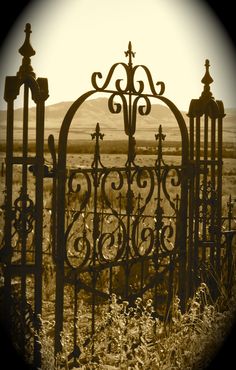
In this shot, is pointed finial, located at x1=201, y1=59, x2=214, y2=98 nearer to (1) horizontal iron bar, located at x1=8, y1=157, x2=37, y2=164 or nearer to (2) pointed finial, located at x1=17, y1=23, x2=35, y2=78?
(2) pointed finial, located at x1=17, y1=23, x2=35, y2=78

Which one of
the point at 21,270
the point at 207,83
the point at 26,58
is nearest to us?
the point at 21,270

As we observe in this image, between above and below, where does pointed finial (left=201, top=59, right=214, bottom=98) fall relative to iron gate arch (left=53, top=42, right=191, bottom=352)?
above

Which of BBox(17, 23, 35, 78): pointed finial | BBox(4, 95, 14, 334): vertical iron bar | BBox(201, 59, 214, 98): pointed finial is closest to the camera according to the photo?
BBox(4, 95, 14, 334): vertical iron bar

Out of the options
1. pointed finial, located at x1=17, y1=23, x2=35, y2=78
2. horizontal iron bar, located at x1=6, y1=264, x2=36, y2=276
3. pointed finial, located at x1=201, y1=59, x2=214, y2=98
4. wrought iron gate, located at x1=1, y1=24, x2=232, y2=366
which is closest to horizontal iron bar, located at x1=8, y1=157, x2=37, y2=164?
wrought iron gate, located at x1=1, y1=24, x2=232, y2=366

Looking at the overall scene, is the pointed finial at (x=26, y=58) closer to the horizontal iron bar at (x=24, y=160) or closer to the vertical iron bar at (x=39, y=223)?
the vertical iron bar at (x=39, y=223)

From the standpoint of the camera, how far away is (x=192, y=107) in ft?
18.5

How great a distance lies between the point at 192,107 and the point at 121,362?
9.02ft

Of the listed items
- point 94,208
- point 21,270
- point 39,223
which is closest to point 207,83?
point 94,208

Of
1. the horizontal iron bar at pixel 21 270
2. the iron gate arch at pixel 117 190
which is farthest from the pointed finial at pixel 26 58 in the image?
the horizontal iron bar at pixel 21 270

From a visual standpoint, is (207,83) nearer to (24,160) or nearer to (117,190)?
(117,190)

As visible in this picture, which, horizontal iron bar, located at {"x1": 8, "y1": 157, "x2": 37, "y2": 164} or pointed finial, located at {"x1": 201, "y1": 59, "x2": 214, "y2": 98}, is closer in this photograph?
horizontal iron bar, located at {"x1": 8, "y1": 157, "x2": 37, "y2": 164}

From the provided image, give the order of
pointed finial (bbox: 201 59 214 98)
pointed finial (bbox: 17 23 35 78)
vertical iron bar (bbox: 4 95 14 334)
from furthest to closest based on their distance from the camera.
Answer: pointed finial (bbox: 201 59 214 98), pointed finial (bbox: 17 23 35 78), vertical iron bar (bbox: 4 95 14 334)

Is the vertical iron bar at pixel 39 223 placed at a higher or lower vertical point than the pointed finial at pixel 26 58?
lower

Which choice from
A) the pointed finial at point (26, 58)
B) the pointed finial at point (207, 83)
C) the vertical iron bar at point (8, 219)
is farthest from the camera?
the pointed finial at point (207, 83)
